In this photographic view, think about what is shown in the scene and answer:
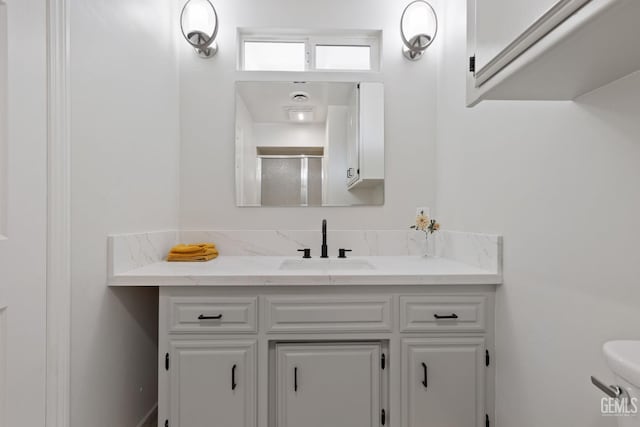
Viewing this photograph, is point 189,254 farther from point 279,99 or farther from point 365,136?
point 365,136

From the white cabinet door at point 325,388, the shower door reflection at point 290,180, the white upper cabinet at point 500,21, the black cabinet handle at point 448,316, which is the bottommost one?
the white cabinet door at point 325,388

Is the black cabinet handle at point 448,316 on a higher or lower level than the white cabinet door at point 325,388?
higher

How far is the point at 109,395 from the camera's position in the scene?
1.35m

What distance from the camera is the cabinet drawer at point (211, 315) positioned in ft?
4.51

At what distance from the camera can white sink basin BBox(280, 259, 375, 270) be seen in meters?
1.83

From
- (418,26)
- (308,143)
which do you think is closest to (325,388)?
(308,143)

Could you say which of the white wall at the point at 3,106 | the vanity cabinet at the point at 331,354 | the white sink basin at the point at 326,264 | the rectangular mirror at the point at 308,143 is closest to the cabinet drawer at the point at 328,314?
the vanity cabinet at the point at 331,354

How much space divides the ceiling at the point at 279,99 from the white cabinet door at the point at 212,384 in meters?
1.31

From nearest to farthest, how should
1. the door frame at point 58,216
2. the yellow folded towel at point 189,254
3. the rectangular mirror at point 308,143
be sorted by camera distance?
the door frame at point 58,216, the yellow folded towel at point 189,254, the rectangular mirror at point 308,143

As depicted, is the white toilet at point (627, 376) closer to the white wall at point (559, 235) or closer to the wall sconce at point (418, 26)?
the white wall at point (559, 235)

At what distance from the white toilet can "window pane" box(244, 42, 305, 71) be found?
6.44 feet

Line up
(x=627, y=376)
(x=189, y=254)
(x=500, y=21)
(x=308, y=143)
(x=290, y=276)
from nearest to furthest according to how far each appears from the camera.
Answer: (x=627, y=376)
(x=500, y=21)
(x=290, y=276)
(x=189, y=254)
(x=308, y=143)

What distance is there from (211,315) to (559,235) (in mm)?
1302

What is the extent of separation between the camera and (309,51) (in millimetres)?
2086
